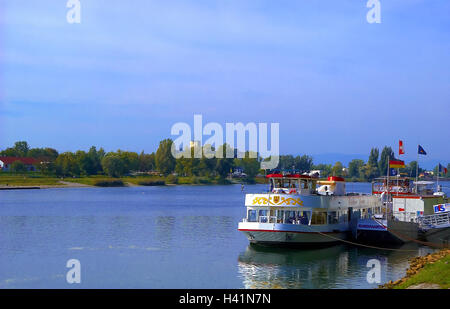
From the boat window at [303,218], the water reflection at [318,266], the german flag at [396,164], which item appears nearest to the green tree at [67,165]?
the german flag at [396,164]

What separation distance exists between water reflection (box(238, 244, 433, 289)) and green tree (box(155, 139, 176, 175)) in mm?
147912

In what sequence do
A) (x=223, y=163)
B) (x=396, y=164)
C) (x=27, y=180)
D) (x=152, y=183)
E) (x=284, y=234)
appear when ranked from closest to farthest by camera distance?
(x=284, y=234) → (x=396, y=164) → (x=27, y=180) → (x=152, y=183) → (x=223, y=163)

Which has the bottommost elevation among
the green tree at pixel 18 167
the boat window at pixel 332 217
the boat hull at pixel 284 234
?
the boat hull at pixel 284 234

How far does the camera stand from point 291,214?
43.0 meters

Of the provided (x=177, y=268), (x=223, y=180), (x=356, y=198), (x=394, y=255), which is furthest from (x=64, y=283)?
(x=223, y=180)

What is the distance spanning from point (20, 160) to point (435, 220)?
162 metres

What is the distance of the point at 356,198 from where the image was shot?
5103cm

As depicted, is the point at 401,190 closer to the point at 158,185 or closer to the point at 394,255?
the point at 394,255

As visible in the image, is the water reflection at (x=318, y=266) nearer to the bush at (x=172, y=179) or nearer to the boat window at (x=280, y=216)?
the boat window at (x=280, y=216)

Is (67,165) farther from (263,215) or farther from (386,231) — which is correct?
(386,231)

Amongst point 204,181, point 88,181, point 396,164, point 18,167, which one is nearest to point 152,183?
point 204,181

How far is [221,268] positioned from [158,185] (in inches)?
5707

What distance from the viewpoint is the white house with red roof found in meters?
182

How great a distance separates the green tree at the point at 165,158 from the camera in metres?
192
